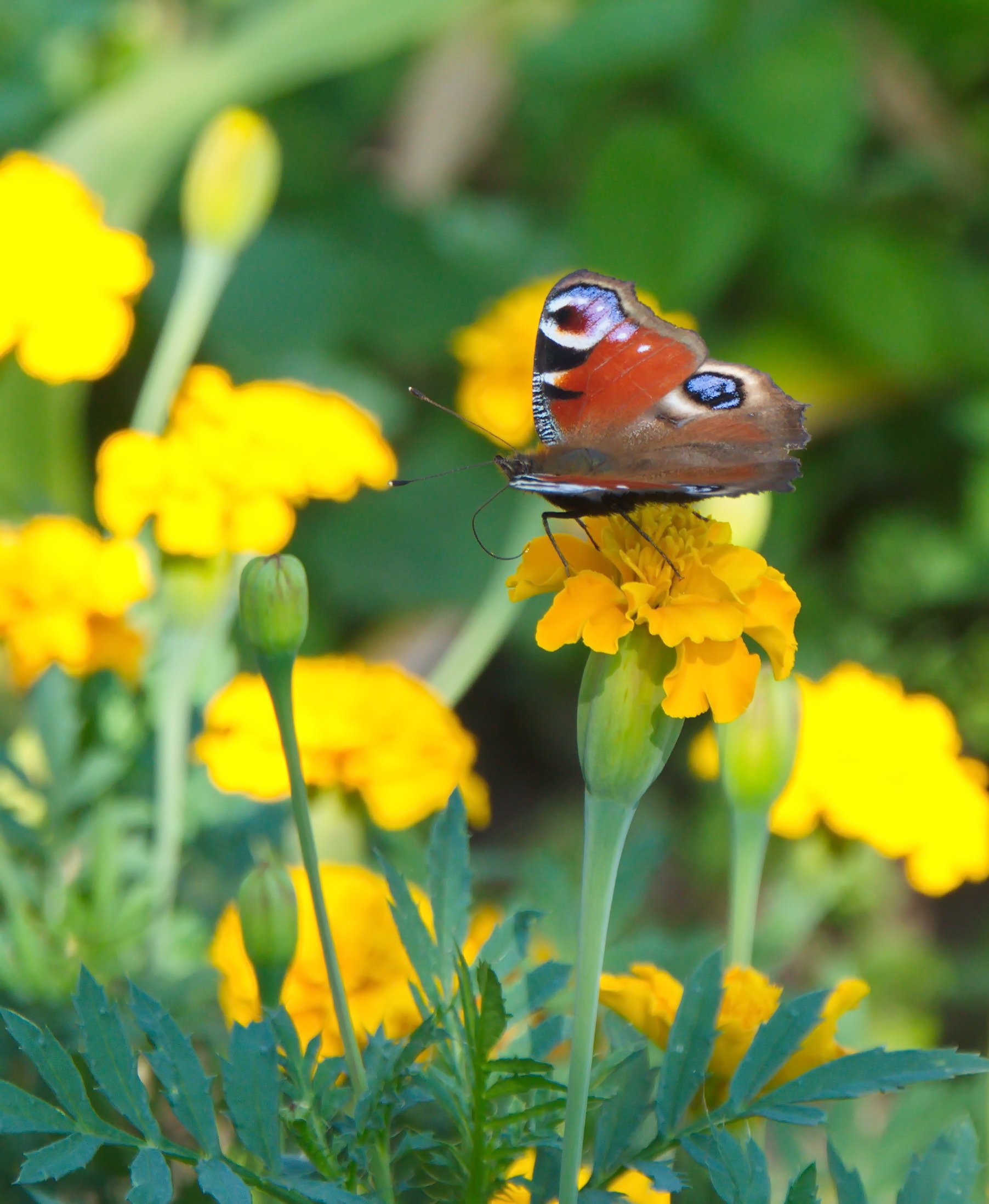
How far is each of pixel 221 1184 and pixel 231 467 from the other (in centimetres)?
36

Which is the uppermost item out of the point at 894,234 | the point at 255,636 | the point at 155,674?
the point at 255,636

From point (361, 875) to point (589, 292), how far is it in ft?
0.81

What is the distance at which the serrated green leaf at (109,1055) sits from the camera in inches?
14.6

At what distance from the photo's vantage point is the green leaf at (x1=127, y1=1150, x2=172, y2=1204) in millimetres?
337

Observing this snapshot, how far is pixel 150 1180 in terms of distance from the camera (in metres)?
0.35

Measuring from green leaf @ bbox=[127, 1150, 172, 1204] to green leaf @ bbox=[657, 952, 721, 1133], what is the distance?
0.45 ft

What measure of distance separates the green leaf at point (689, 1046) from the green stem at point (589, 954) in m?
0.02

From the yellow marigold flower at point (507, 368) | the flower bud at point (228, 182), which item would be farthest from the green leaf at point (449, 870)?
the flower bud at point (228, 182)

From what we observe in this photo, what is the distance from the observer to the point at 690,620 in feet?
Answer: 1.19

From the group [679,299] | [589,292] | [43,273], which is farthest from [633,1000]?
[679,299]

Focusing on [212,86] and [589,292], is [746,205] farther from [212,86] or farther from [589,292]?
[589,292]

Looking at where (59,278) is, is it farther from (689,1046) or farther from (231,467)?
(689,1046)

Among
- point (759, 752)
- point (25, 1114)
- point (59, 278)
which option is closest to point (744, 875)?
point (759, 752)

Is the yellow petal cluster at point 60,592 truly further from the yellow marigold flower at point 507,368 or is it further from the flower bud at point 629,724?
the flower bud at point 629,724
